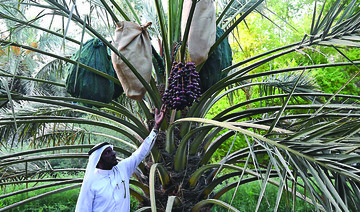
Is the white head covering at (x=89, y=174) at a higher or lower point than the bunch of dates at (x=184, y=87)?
lower

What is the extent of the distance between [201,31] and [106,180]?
4.24ft

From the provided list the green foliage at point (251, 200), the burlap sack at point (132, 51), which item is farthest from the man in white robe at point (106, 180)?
the green foliage at point (251, 200)

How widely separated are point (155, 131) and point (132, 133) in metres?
0.67

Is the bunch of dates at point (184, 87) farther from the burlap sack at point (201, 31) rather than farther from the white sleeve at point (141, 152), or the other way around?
the white sleeve at point (141, 152)

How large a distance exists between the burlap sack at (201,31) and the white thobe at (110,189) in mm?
762

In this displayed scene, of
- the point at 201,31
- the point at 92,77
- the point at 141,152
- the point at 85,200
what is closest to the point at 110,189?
the point at 85,200

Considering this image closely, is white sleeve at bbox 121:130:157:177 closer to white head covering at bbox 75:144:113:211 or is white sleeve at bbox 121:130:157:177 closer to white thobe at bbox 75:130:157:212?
white thobe at bbox 75:130:157:212

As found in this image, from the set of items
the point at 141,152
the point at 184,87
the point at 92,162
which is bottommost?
the point at 92,162

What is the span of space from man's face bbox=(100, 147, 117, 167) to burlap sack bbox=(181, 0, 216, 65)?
94 cm

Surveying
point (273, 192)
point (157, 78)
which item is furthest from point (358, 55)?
point (157, 78)

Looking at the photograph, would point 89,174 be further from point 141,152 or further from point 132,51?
point 132,51

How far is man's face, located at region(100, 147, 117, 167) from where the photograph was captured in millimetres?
2805

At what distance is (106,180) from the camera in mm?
2816

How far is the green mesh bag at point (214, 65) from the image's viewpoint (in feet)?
9.43
